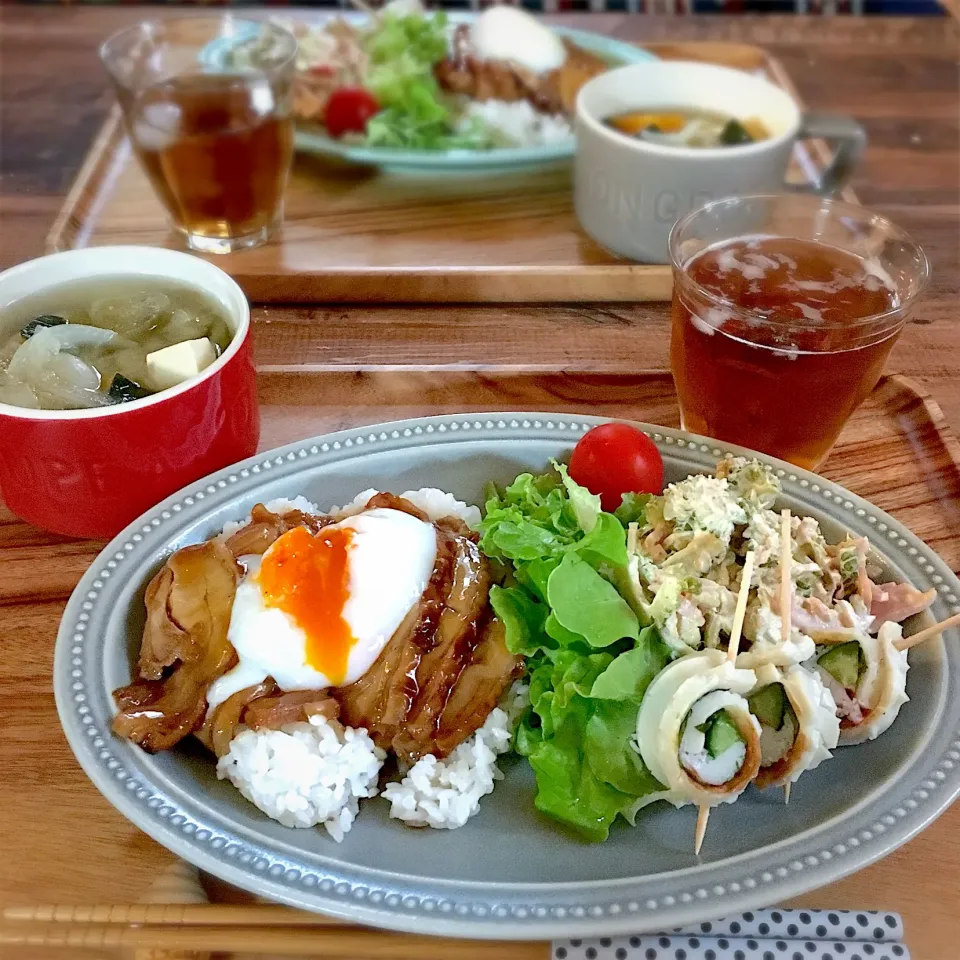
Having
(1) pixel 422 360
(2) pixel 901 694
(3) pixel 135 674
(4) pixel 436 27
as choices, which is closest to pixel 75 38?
(4) pixel 436 27

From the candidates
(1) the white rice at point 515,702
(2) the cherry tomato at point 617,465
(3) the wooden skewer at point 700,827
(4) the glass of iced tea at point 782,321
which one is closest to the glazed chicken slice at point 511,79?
(4) the glass of iced tea at point 782,321

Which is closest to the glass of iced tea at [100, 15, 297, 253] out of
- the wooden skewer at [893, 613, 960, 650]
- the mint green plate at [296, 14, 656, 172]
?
the mint green plate at [296, 14, 656, 172]

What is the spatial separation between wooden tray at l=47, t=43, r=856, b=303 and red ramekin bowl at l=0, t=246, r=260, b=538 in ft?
1.69

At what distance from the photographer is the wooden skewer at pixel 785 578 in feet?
3.90

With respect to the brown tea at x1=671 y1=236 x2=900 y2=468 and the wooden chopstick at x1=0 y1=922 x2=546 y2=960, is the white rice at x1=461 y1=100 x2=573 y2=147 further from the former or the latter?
the wooden chopstick at x1=0 y1=922 x2=546 y2=960

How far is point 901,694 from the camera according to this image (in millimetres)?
1193

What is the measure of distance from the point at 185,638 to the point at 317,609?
18 centimetres

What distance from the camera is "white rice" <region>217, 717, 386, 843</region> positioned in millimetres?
1160

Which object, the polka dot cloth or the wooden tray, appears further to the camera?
the wooden tray

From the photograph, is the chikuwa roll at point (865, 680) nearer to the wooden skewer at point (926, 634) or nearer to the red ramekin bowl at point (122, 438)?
the wooden skewer at point (926, 634)

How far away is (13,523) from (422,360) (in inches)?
31.8

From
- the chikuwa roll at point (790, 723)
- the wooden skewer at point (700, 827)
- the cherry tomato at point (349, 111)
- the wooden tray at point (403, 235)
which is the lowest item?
the wooden skewer at point (700, 827)

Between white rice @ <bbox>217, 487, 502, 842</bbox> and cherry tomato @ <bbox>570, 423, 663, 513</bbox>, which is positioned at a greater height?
cherry tomato @ <bbox>570, 423, 663, 513</bbox>

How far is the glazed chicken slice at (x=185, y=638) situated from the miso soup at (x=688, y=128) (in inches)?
55.7
